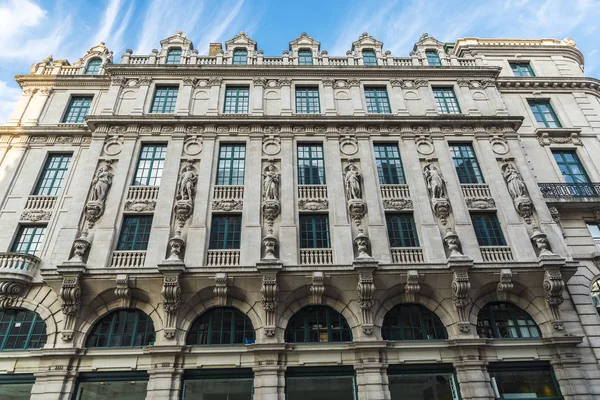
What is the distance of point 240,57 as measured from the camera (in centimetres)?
2288

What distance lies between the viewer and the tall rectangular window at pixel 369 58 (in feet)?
75.4

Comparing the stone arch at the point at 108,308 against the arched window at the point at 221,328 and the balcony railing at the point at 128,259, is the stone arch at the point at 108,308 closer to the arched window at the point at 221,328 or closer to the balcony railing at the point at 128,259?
the balcony railing at the point at 128,259

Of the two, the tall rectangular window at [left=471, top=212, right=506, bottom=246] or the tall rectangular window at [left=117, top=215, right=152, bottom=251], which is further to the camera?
the tall rectangular window at [left=471, top=212, right=506, bottom=246]

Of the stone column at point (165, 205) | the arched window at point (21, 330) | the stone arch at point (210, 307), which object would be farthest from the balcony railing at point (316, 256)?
the arched window at point (21, 330)

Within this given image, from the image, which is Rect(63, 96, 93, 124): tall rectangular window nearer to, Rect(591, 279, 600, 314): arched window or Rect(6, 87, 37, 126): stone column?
Rect(6, 87, 37, 126): stone column

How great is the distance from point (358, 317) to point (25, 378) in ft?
42.0

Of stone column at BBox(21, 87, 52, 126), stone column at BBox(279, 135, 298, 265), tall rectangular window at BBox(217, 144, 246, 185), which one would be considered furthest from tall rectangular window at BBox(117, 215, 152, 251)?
stone column at BBox(21, 87, 52, 126)

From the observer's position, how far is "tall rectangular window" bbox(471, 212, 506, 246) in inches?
647

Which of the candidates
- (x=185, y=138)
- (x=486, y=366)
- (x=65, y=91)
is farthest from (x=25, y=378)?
(x=486, y=366)

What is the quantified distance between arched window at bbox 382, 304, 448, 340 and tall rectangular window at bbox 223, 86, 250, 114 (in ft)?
42.7

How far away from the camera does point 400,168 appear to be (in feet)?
60.5

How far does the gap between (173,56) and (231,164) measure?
9.62m

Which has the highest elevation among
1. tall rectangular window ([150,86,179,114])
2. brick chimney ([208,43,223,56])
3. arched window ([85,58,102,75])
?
brick chimney ([208,43,223,56])

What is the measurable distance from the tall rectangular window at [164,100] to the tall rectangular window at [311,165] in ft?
25.4
